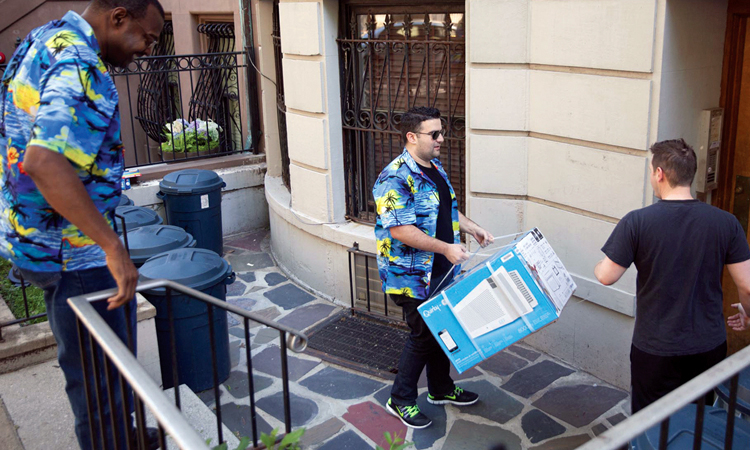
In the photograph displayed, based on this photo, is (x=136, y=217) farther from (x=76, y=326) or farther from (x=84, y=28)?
(x=84, y=28)

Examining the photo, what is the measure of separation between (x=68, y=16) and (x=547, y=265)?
8.27 ft

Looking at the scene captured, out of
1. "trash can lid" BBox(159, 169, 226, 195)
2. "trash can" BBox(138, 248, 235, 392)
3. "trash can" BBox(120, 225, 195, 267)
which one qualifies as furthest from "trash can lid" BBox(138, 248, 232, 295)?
"trash can lid" BBox(159, 169, 226, 195)

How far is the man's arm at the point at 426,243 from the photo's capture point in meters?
3.95

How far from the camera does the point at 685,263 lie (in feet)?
10.6

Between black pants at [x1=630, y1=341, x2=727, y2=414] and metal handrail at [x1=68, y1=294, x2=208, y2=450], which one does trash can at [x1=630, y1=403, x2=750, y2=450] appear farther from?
metal handrail at [x1=68, y1=294, x2=208, y2=450]

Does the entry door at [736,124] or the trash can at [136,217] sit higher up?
the entry door at [736,124]

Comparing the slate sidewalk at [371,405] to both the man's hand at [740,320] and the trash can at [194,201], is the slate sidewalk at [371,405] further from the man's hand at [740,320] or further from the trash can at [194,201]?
the trash can at [194,201]

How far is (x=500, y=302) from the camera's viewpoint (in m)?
3.69

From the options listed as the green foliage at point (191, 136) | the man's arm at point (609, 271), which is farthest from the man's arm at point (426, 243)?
the green foliage at point (191, 136)

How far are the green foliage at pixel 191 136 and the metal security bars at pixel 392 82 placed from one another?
3273mm

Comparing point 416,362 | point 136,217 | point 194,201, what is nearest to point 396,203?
point 416,362

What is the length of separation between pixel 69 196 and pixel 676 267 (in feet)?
8.31

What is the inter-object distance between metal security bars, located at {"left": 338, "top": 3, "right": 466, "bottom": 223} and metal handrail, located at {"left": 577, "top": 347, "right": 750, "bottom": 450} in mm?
3788

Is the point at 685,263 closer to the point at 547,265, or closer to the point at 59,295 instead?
the point at 547,265
